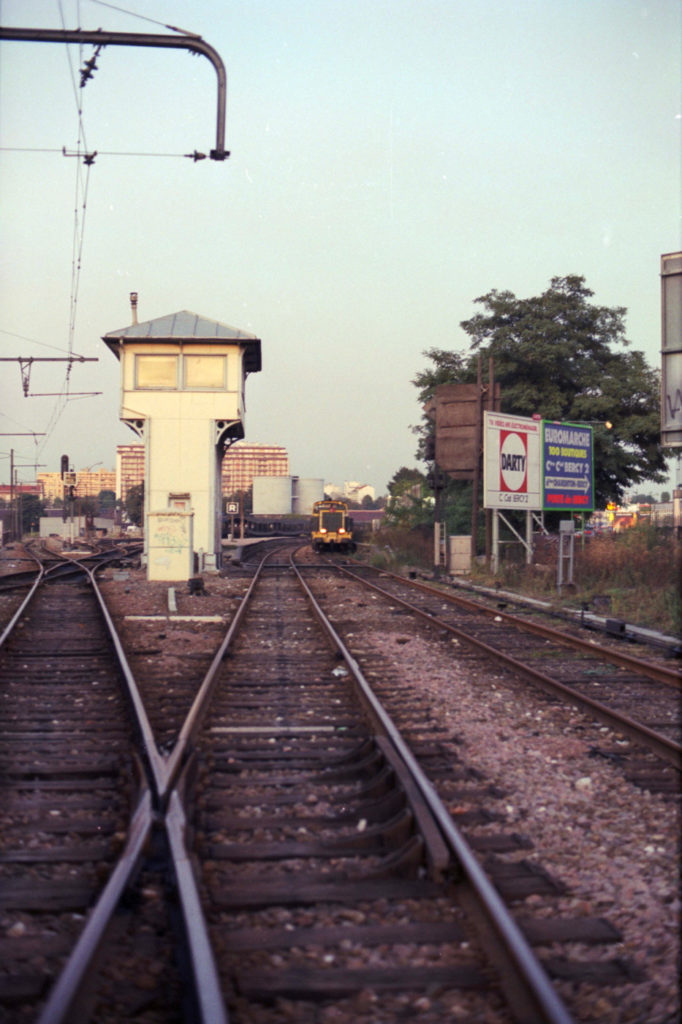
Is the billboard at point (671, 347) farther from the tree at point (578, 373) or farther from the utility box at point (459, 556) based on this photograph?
the tree at point (578, 373)

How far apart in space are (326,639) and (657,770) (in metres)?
6.39

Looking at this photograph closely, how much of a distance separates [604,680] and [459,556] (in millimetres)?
17214

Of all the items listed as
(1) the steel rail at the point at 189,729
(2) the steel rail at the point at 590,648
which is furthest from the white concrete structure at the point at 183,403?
(1) the steel rail at the point at 189,729

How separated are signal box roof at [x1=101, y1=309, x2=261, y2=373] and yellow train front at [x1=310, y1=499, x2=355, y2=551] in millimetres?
17429

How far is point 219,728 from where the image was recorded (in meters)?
6.61

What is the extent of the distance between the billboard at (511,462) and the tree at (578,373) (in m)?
11.2

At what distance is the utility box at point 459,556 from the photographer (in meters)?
26.2

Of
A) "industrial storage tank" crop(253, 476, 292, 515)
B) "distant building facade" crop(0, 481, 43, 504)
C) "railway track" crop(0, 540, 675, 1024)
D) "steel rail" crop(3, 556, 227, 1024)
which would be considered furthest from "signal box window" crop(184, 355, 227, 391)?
"industrial storage tank" crop(253, 476, 292, 515)

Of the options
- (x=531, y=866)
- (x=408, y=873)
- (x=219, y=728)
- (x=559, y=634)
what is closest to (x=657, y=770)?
(x=531, y=866)

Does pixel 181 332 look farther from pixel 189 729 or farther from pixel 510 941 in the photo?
pixel 510 941

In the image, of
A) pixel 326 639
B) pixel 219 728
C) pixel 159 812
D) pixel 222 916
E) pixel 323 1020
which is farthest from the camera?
pixel 326 639

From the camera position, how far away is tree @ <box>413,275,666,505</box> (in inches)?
1358

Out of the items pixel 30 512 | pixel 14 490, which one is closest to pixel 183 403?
pixel 14 490

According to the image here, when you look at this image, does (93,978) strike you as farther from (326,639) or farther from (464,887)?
(326,639)
